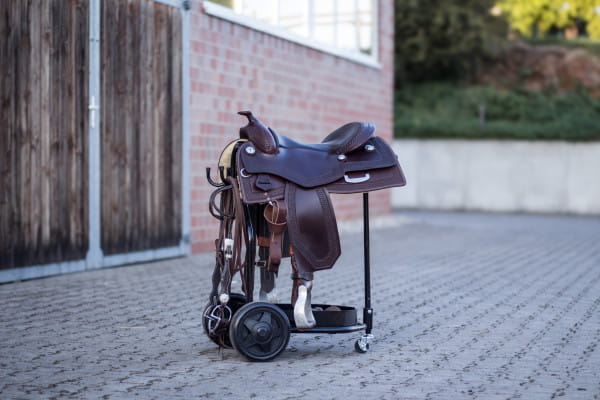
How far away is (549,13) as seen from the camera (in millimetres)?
30016

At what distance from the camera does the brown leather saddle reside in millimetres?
4820

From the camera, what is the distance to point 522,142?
22672 millimetres

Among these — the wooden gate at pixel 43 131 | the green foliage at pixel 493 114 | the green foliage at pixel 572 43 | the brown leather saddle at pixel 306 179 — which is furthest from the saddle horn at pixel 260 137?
the green foliage at pixel 572 43

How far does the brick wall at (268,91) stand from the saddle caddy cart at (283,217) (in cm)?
555

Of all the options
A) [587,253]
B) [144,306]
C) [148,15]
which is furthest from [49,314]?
[587,253]

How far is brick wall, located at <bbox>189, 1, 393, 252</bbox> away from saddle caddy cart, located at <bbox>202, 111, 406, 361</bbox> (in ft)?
18.2

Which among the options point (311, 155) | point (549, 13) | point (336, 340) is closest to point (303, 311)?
point (336, 340)

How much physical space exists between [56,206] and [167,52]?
2.52 metres

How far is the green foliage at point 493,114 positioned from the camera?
74.0 ft

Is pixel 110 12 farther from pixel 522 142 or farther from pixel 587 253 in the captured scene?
pixel 522 142

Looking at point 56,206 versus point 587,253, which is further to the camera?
point 587,253

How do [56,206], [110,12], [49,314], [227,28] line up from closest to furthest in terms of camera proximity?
[49,314]
[56,206]
[110,12]
[227,28]

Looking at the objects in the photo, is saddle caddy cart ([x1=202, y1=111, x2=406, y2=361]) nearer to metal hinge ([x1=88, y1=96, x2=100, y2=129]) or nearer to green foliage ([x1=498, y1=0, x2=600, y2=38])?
metal hinge ([x1=88, y1=96, x2=100, y2=129])

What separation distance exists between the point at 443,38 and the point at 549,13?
6.87m
